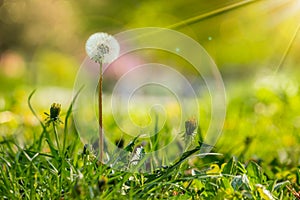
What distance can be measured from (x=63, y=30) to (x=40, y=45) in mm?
296

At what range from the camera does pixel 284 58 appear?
5.45 meters

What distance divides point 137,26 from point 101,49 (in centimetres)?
419

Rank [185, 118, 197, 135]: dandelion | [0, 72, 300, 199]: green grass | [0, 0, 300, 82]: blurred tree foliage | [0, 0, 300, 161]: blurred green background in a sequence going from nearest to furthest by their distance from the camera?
[0, 72, 300, 199]: green grass → [185, 118, 197, 135]: dandelion → [0, 0, 300, 161]: blurred green background → [0, 0, 300, 82]: blurred tree foliage

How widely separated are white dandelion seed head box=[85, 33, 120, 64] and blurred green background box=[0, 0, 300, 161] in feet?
10.1

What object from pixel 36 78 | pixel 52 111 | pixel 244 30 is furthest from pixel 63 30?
pixel 52 111

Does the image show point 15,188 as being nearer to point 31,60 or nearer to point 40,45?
point 31,60

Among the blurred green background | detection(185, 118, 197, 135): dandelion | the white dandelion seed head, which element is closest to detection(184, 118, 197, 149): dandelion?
detection(185, 118, 197, 135): dandelion

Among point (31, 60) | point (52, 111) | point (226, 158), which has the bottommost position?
point (226, 158)

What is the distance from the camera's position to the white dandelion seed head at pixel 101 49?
4.59 ft

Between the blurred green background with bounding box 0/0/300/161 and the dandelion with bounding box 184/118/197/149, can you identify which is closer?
the dandelion with bounding box 184/118/197/149

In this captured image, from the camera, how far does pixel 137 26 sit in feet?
18.2

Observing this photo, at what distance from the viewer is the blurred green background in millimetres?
5230

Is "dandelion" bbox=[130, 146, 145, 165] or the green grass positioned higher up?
"dandelion" bbox=[130, 146, 145, 165]

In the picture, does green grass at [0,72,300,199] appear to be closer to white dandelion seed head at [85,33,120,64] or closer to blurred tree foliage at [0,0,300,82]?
white dandelion seed head at [85,33,120,64]
